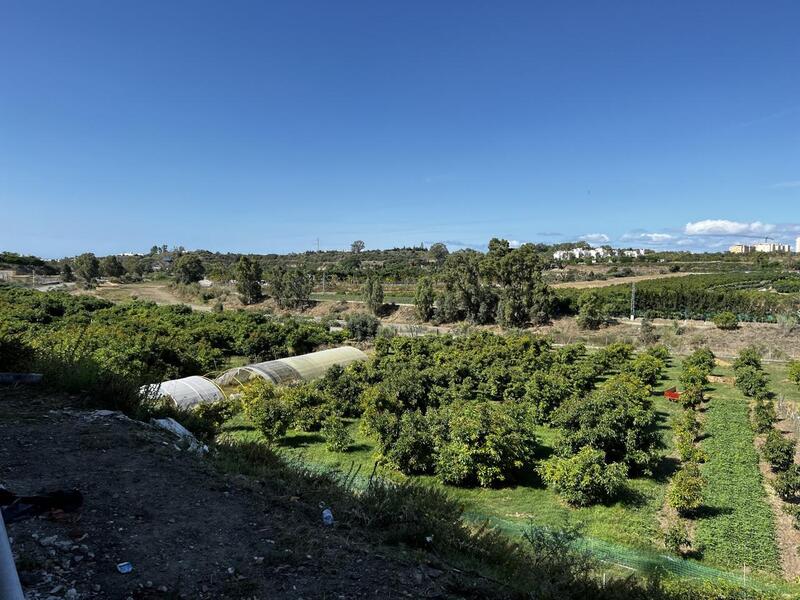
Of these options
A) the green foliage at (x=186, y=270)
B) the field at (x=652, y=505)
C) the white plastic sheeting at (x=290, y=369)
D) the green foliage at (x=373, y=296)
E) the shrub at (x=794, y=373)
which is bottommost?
the field at (x=652, y=505)

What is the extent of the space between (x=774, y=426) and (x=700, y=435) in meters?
2.89

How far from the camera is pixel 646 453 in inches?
495

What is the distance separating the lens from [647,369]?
71.1ft

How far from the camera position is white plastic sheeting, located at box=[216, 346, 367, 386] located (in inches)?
777

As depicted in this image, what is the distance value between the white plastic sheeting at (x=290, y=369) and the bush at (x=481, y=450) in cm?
986

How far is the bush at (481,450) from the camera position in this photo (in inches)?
457

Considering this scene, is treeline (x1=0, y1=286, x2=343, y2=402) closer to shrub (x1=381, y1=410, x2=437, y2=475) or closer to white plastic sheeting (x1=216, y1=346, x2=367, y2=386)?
white plastic sheeting (x1=216, y1=346, x2=367, y2=386)

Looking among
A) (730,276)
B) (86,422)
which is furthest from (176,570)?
(730,276)

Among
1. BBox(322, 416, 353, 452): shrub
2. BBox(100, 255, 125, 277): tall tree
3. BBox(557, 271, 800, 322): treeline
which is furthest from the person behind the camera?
BBox(100, 255, 125, 277): tall tree

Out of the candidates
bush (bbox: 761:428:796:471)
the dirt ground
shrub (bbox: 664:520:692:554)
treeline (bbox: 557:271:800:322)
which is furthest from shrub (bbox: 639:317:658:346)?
the dirt ground

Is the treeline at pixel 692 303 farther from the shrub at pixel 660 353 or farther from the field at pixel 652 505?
the field at pixel 652 505

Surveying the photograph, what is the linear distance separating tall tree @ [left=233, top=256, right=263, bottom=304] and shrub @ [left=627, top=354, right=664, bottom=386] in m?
40.6

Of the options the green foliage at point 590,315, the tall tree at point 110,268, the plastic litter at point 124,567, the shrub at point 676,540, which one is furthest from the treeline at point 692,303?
the tall tree at point 110,268

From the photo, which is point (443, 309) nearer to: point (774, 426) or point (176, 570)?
point (774, 426)
